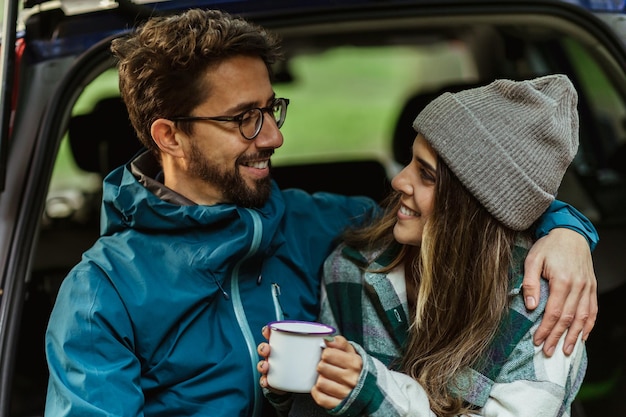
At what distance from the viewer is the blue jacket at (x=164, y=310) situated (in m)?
1.89

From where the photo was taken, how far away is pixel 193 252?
81.4 inches

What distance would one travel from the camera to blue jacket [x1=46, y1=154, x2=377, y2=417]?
1.89m

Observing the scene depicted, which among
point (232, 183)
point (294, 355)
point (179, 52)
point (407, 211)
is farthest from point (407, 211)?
point (179, 52)

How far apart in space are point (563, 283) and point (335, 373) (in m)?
0.57

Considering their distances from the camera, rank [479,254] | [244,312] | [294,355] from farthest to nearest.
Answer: [244,312]
[479,254]
[294,355]

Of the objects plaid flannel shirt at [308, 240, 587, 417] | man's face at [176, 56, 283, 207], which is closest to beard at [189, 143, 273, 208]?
man's face at [176, 56, 283, 207]

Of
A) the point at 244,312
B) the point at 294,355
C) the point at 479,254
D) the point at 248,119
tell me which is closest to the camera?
the point at 294,355

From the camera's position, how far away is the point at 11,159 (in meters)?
2.24

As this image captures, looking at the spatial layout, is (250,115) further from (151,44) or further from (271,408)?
(271,408)

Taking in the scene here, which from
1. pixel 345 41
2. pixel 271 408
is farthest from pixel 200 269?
pixel 345 41

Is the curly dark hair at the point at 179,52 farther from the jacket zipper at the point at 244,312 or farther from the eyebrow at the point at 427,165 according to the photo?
the eyebrow at the point at 427,165

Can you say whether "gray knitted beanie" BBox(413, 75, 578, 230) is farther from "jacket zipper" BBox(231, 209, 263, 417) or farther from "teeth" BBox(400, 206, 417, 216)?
"jacket zipper" BBox(231, 209, 263, 417)

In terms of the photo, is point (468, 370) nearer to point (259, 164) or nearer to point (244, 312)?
point (244, 312)

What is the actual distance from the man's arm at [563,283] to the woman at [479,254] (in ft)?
0.10
